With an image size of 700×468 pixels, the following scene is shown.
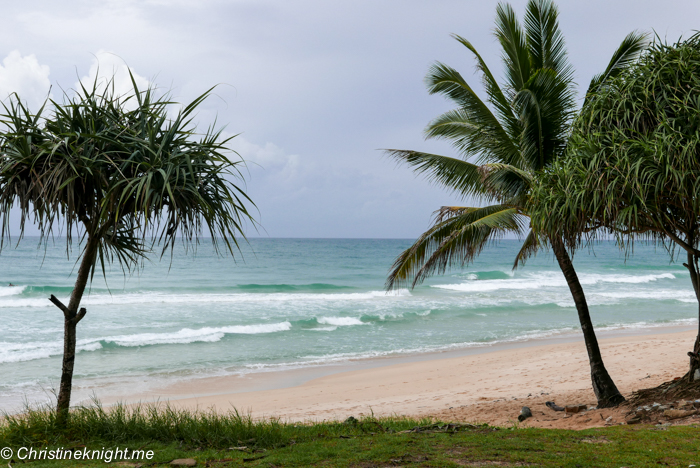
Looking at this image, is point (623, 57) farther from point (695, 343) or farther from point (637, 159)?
point (695, 343)

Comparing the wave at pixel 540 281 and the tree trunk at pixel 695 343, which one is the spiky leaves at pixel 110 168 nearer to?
the tree trunk at pixel 695 343

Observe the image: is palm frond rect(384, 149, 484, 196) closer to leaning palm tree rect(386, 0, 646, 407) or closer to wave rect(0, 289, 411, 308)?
leaning palm tree rect(386, 0, 646, 407)

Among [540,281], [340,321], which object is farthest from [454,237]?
[540,281]

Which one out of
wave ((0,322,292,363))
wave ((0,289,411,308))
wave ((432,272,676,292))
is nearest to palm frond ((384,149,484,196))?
wave ((0,322,292,363))

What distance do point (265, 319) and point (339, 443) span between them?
1582 centimetres

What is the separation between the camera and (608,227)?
634cm

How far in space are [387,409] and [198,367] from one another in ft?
19.9

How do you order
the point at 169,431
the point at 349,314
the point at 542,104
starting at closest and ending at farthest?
the point at 169,431, the point at 542,104, the point at 349,314

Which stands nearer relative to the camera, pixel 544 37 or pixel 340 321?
pixel 544 37

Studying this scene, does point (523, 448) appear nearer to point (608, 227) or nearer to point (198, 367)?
point (608, 227)

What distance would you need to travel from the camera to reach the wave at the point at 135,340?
43.9 feet

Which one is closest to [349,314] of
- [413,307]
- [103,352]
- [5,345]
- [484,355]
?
[413,307]

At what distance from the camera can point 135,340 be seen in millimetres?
15492

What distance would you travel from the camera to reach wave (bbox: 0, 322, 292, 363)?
13375 millimetres
